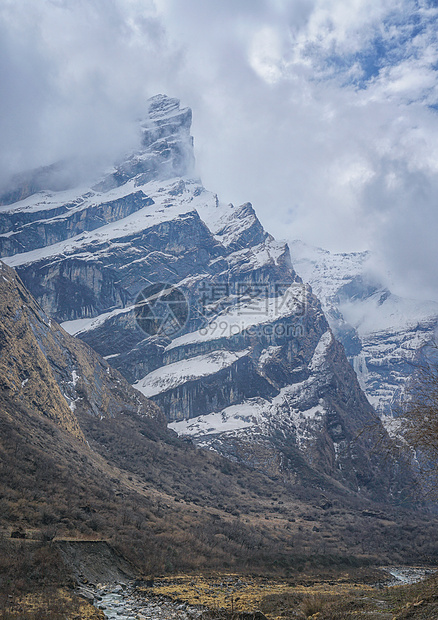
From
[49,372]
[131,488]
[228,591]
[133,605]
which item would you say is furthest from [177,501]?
[133,605]

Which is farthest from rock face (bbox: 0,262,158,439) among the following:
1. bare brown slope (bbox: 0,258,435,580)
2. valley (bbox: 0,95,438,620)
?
valley (bbox: 0,95,438,620)

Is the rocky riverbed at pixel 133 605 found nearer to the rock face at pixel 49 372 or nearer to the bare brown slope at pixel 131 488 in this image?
the bare brown slope at pixel 131 488

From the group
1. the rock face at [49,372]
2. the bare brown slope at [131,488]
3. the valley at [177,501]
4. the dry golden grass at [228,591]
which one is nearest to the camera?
the valley at [177,501]

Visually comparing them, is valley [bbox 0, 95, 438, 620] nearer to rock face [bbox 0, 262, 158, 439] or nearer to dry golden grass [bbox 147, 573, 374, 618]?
dry golden grass [bbox 147, 573, 374, 618]

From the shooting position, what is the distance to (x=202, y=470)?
417 ft

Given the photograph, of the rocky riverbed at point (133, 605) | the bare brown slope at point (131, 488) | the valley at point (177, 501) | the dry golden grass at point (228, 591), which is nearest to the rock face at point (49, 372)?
the bare brown slope at point (131, 488)

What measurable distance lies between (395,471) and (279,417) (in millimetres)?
55428

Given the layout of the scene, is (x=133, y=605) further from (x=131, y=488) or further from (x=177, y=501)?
(x=177, y=501)

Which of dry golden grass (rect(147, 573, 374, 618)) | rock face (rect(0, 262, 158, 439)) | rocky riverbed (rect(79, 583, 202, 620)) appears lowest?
dry golden grass (rect(147, 573, 374, 618))

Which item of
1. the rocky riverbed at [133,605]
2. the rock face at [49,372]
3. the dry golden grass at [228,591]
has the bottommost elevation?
the dry golden grass at [228,591]

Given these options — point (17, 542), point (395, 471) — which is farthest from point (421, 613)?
point (395, 471)

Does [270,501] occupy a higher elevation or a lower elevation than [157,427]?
lower

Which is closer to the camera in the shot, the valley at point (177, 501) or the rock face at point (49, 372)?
the valley at point (177, 501)

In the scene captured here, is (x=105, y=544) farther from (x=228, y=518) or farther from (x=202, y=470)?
(x=202, y=470)
